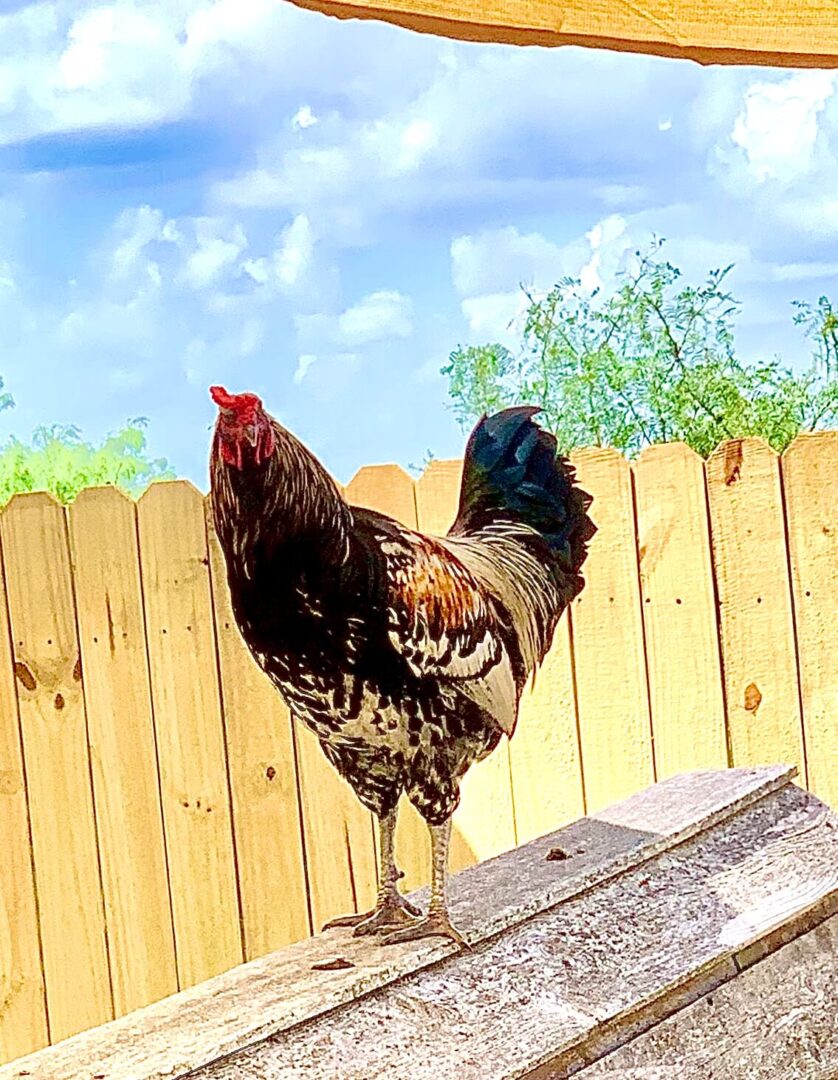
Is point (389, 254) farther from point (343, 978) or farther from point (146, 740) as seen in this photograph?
point (343, 978)

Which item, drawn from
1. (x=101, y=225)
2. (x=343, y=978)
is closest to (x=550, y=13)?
(x=343, y=978)

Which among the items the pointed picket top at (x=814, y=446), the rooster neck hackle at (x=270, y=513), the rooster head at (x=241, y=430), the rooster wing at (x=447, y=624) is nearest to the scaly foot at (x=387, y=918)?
the rooster wing at (x=447, y=624)

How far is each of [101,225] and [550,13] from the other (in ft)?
6.86

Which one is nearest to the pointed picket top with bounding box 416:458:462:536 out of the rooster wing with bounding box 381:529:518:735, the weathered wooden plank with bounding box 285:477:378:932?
the weathered wooden plank with bounding box 285:477:378:932

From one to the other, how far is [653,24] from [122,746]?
149cm

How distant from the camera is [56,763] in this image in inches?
94.0

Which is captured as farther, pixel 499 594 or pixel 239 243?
pixel 239 243

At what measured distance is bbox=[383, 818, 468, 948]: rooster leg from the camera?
59.0 inches

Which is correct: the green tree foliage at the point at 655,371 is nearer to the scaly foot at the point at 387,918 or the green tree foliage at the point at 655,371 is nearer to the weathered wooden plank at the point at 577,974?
the weathered wooden plank at the point at 577,974

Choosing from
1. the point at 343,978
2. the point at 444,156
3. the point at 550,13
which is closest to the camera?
the point at 343,978

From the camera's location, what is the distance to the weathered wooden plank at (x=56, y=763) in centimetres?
233

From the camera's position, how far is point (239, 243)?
3.24m

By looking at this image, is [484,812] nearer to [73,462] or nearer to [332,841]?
[332,841]

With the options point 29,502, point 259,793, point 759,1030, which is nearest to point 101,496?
point 29,502
